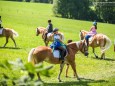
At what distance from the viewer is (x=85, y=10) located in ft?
232

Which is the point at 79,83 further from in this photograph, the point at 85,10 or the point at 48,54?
the point at 85,10

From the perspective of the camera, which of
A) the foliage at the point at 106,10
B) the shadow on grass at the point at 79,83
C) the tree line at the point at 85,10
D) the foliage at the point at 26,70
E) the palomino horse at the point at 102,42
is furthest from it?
the tree line at the point at 85,10

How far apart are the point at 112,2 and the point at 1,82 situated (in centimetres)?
6976

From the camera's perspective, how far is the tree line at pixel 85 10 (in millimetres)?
69375

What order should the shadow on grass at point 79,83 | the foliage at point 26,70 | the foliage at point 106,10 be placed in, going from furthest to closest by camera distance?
1. the foliage at point 106,10
2. the shadow on grass at point 79,83
3. the foliage at point 26,70

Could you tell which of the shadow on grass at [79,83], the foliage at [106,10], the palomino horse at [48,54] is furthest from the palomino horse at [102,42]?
the foliage at [106,10]

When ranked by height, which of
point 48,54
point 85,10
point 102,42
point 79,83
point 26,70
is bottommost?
point 85,10

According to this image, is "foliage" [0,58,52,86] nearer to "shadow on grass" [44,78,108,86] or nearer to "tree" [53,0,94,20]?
"shadow on grass" [44,78,108,86]

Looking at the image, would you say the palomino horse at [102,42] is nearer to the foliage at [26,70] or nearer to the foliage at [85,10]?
the foliage at [26,70]

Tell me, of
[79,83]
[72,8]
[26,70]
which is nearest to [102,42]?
[79,83]

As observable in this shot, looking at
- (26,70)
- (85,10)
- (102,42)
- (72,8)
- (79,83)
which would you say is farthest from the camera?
(85,10)

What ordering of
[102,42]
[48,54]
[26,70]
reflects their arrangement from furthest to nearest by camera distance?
[102,42] < [48,54] < [26,70]

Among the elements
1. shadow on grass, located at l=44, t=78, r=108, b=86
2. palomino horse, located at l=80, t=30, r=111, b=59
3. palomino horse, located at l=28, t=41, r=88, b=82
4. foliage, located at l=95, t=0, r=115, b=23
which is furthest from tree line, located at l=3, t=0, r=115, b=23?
shadow on grass, located at l=44, t=78, r=108, b=86

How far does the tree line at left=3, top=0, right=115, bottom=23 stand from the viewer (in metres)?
69.4
